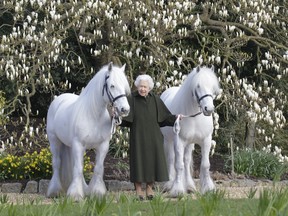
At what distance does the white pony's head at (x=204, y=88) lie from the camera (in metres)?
8.62

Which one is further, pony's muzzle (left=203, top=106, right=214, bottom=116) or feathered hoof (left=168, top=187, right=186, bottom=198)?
feathered hoof (left=168, top=187, right=186, bottom=198)

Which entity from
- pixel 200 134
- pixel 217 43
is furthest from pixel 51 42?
pixel 200 134

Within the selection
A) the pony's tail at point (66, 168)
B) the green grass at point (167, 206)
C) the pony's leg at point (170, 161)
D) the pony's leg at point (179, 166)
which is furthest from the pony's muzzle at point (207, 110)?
the green grass at point (167, 206)

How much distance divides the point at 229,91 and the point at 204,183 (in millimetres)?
4818

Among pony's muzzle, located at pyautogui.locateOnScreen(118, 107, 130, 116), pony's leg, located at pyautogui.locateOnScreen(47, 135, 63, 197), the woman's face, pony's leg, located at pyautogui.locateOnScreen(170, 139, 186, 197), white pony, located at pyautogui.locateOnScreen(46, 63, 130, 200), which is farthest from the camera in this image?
pony's leg, located at pyautogui.locateOnScreen(47, 135, 63, 197)

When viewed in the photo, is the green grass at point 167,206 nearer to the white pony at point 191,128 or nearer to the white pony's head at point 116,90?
the white pony's head at point 116,90

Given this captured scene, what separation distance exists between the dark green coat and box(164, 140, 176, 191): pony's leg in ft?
2.96

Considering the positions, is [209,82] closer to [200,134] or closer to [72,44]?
[200,134]

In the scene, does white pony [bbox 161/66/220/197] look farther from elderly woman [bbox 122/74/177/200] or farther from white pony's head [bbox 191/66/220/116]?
elderly woman [bbox 122/74/177/200]

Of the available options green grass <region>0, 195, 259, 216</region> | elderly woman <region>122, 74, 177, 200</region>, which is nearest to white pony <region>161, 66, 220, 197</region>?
elderly woman <region>122, 74, 177, 200</region>

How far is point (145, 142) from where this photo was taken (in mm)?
8703

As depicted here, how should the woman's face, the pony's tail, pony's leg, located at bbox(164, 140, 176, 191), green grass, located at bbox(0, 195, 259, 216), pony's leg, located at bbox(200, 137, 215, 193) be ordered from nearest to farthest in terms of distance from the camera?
1. green grass, located at bbox(0, 195, 259, 216)
2. the woman's face
3. pony's leg, located at bbox(200, 137, 215, 193)
4. the pony's tail
5. pony's leg, located at bbox(164, 140, 176, 191)

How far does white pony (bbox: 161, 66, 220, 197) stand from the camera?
28.8ft

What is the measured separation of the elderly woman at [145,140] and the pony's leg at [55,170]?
1.21m
